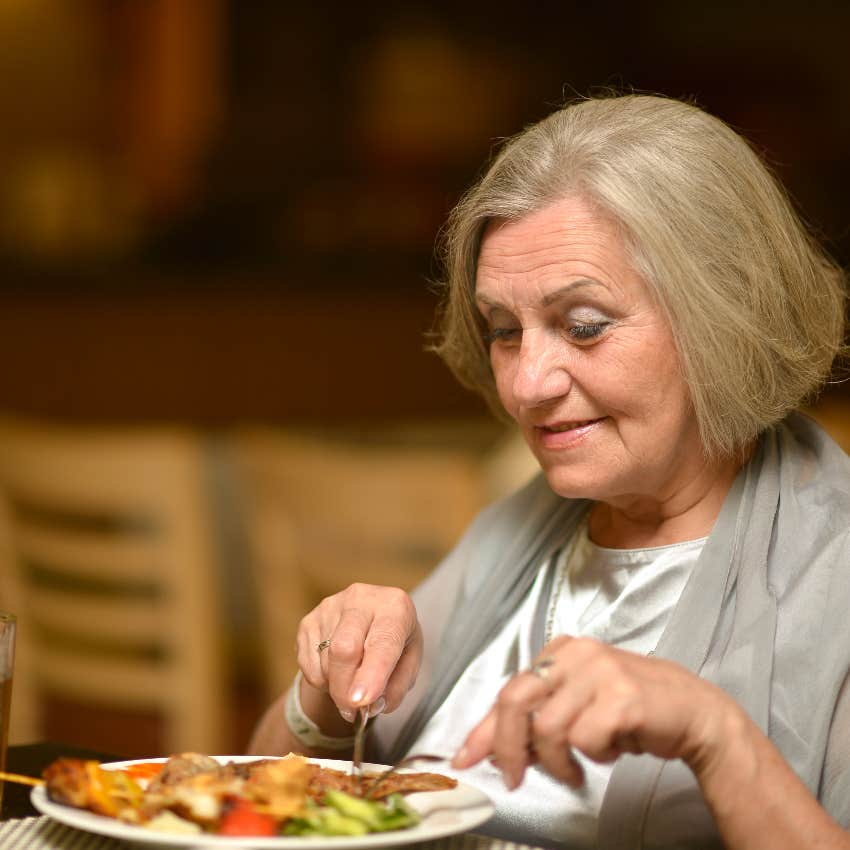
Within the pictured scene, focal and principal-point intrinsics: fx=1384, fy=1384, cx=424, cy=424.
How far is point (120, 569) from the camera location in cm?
244

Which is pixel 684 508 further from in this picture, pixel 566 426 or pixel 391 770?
pixel 391 770

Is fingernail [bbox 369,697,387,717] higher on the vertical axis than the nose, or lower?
lower

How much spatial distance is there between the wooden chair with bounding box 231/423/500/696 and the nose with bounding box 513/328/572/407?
2.72 feet

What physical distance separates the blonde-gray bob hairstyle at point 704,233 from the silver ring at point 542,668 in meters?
0.41

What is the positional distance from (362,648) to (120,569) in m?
1.22

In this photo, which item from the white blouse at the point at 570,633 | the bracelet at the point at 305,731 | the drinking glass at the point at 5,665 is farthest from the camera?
the bracelet at the point at 305,731

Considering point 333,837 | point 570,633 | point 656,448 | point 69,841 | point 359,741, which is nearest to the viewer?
point 333,837

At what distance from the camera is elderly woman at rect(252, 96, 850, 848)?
1223 mm

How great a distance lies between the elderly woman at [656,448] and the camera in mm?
1223

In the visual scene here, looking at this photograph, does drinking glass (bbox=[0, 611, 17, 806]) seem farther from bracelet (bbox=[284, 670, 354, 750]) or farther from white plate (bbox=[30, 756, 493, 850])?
bracelet (bbox=[284, 670, 354, 750])

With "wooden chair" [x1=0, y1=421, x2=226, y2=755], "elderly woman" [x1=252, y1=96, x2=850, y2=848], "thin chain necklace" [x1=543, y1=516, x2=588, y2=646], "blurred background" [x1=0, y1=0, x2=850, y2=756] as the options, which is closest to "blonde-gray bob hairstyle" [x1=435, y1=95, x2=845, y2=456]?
"elderly woman" [x1=252, y1=96, x2=850, y2=848]

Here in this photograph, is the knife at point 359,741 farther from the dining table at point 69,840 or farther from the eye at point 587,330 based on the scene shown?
the eye at point 587,330

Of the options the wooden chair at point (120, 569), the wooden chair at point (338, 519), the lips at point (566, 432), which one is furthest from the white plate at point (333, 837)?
the wooden chair at point (120, 569)

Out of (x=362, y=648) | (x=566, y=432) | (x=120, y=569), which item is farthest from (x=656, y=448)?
(x=120, y=569)
